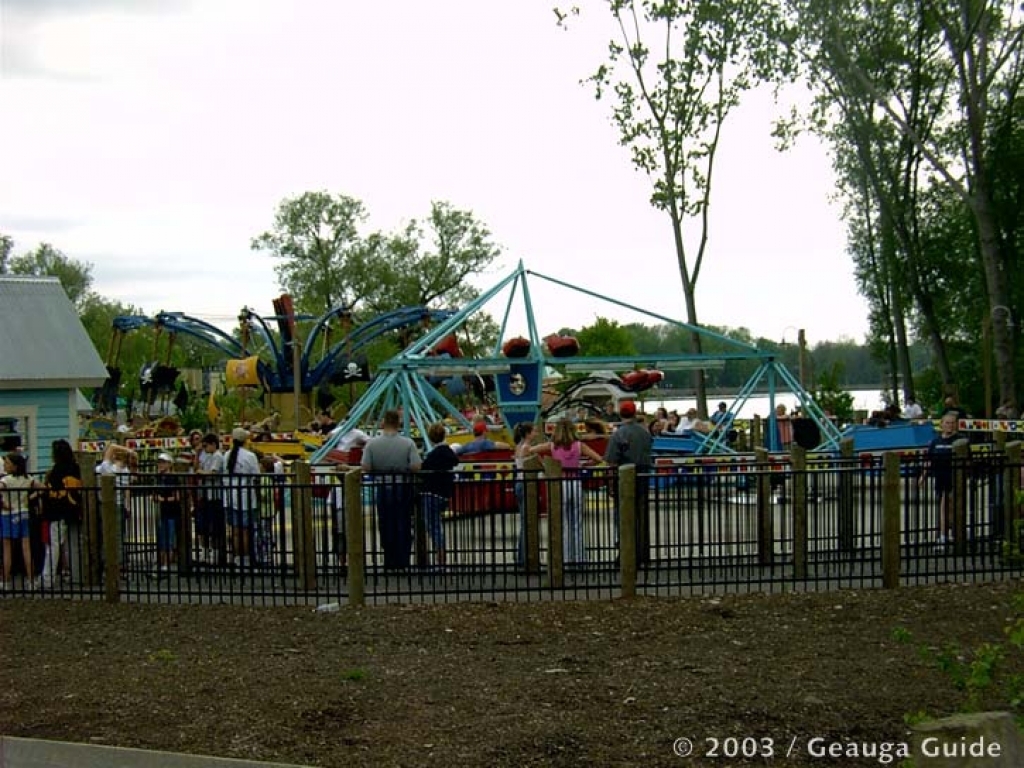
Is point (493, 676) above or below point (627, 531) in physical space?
below

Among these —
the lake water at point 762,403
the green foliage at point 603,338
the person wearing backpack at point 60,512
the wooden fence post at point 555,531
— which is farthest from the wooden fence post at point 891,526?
the green foliage at point 603,338

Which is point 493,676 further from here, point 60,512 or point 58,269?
point 58,269

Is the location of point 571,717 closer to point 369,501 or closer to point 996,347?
point 369,501

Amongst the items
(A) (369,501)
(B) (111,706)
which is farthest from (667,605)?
(B) (111,706)

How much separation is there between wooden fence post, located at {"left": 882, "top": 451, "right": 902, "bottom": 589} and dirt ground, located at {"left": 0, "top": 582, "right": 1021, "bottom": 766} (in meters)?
0.29

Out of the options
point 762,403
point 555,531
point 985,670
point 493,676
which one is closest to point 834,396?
point 555,531

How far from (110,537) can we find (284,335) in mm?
33076

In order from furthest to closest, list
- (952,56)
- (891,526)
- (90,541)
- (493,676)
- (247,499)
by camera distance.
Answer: (952,56) → (90,541) → (247,499) → (891,526) → (493,676)

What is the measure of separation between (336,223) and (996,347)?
45223 mm

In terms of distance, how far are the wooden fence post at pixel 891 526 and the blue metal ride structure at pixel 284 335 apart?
2820 cm

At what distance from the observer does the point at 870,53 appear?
3981 cm

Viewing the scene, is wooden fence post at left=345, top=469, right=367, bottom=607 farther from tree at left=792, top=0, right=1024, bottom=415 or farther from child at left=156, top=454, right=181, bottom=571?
tree at left=792, top=0, right=1024, bottom=415

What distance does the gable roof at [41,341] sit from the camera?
2439cm

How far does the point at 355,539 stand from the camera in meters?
12.0
